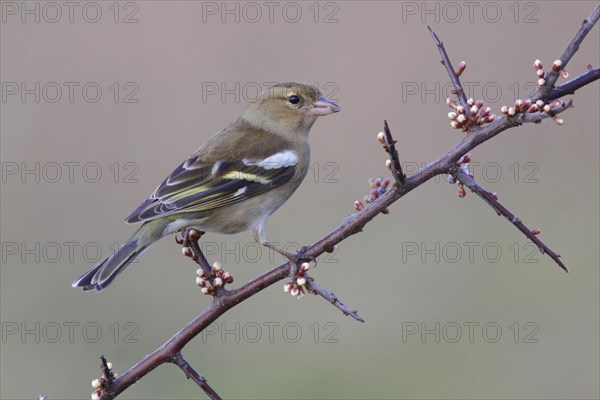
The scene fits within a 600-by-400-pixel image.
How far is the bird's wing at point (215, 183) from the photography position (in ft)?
17.2

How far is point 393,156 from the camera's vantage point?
3.32 meters

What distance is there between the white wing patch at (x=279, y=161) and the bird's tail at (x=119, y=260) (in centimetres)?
91

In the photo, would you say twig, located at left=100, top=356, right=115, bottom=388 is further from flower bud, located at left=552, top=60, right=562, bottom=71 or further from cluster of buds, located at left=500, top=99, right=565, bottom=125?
flower bud, located at left=552, top=60, right=562, bottom=71

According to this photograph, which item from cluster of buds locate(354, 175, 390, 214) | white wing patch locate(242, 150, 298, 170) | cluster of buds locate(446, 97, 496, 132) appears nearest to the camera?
cluster of buds locate(446, 97, 496, 132)

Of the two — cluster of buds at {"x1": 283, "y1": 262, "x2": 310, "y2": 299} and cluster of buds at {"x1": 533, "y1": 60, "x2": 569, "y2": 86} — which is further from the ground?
cluster of buds at {"x1": 533, "y1": 60, "x2": 569, "y2": 86}

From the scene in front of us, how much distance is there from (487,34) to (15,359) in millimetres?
7418

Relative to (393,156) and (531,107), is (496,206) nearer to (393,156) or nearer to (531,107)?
(531,107)

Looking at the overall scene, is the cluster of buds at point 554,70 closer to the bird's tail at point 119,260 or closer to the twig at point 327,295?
the twig at point 327,295

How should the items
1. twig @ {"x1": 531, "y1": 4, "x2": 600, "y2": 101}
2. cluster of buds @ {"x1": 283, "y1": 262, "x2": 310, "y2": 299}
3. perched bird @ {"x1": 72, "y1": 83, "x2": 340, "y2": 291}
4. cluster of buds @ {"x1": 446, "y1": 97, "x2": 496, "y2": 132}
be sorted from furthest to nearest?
perched bird @ {"x1": 72, "y1": 83, "x2": 340, "y2": 291} → cluster of buds @ {"x1": 283, "y1": 262, "x2": 310, "y2": 299} → cluster of buds @ {"x1": 446, "y1": 97, "x2": 496, "y2": 132} → twig @ {"x1": 531, "y1": 4, "x2": 600, "y2": 101}

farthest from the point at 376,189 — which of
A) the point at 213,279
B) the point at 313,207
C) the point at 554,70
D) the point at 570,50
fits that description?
the point at 313,207

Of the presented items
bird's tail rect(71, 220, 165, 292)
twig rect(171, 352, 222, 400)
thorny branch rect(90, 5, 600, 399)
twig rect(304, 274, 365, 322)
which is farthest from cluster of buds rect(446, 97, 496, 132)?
bird's tail rect(71, 220, 165, 292)

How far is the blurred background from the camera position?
834 cm

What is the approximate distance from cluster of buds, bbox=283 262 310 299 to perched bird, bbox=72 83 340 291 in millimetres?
1142

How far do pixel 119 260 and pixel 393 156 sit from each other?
2.02 m
